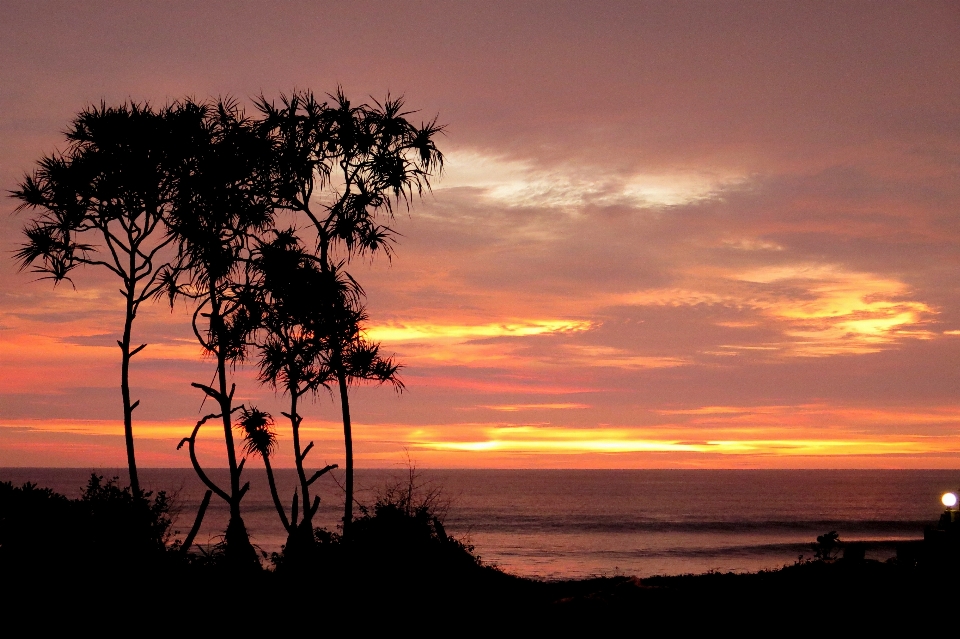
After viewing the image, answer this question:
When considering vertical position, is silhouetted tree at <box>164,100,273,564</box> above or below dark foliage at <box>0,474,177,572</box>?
above

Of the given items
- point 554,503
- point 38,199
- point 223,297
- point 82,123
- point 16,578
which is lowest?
point 554,503

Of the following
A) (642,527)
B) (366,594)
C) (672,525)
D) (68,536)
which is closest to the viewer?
(366,594)

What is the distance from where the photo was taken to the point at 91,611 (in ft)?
43.0

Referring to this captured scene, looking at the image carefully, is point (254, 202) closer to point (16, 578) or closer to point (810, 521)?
point (16, 578)

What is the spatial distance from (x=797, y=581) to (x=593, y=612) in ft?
12.5

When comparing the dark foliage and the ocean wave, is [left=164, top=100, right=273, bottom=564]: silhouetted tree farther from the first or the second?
the ocean wave

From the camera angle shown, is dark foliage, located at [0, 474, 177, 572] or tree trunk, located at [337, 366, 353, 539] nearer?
dark foliage, located at [0, 474, 177, 572]

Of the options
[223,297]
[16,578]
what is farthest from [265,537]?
[16,578]

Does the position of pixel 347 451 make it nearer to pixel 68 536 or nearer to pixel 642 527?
pixel 68 536

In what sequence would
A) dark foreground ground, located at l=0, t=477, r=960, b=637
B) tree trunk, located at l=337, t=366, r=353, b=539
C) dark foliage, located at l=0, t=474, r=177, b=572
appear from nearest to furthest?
1. dark foreground ground, located at l=0, t=477, r=960, b=637
2. dark foliage, located at l=0, t=474, r=177, b=572
3. tree trunk, located at l=337, t=366, r=353, b=539

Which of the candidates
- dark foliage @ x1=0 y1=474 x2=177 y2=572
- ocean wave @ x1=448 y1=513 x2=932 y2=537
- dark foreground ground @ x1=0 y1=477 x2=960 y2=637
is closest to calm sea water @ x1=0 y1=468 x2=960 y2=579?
ocean wave @ x1=448 y1=513 x2=932 y2=537

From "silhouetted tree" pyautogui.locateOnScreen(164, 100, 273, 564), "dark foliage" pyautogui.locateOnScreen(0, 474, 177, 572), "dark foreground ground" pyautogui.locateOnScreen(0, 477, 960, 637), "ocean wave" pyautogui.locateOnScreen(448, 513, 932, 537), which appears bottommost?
"ocean wave" pyautogui.locateOnScreen(448, 513, 932, 537)

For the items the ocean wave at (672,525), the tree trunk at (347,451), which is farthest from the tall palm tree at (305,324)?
the ocean wave at (672,525)

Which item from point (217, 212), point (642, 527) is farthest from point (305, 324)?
point (642, 527)
